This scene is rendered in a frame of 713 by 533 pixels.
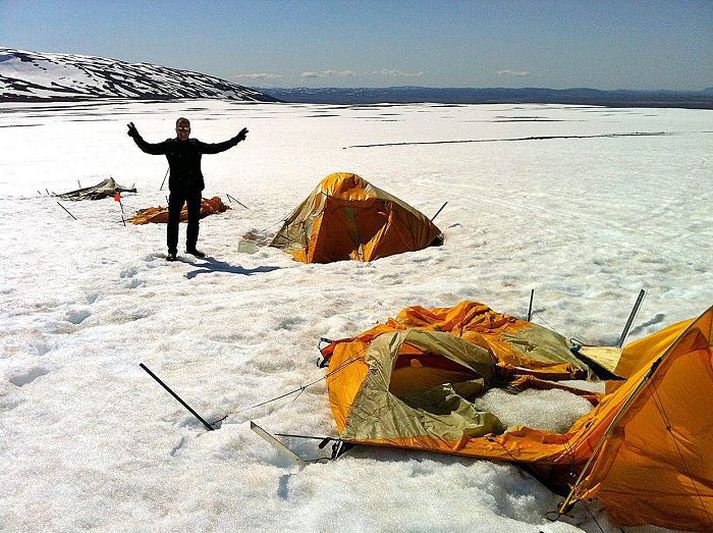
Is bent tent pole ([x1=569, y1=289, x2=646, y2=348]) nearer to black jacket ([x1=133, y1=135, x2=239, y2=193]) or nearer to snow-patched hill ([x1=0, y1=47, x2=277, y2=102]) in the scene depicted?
black jacket ([x1=133, y1=135, x2=239, y2=193])

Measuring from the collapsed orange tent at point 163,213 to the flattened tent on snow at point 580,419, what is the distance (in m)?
7.10

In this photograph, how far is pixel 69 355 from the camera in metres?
4.77

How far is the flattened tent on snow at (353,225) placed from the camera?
8234 mm

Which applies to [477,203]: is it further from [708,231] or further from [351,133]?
[351,133]

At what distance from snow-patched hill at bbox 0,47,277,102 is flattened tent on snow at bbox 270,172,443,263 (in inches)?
3248

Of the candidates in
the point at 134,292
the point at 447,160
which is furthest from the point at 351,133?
the point at 134,292

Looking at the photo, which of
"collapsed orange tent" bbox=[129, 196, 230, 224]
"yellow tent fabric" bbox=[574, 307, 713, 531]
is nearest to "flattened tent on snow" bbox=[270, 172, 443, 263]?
"collapsed orange tent" bbox=[129, 196, 230, 224]

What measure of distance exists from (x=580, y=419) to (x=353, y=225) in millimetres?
5396

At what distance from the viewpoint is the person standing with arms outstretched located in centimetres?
740

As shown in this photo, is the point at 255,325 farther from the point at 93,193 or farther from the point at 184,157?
the point at 93,193

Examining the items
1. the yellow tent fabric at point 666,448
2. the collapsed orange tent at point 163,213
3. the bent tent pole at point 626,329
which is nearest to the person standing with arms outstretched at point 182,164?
the collapsed orange tent at point 163,213

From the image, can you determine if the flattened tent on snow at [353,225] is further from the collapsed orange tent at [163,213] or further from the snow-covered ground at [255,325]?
the collapsed orange tent at [163,213]

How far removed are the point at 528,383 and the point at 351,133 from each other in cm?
3254

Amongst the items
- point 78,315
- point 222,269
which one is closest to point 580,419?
point 78,315
